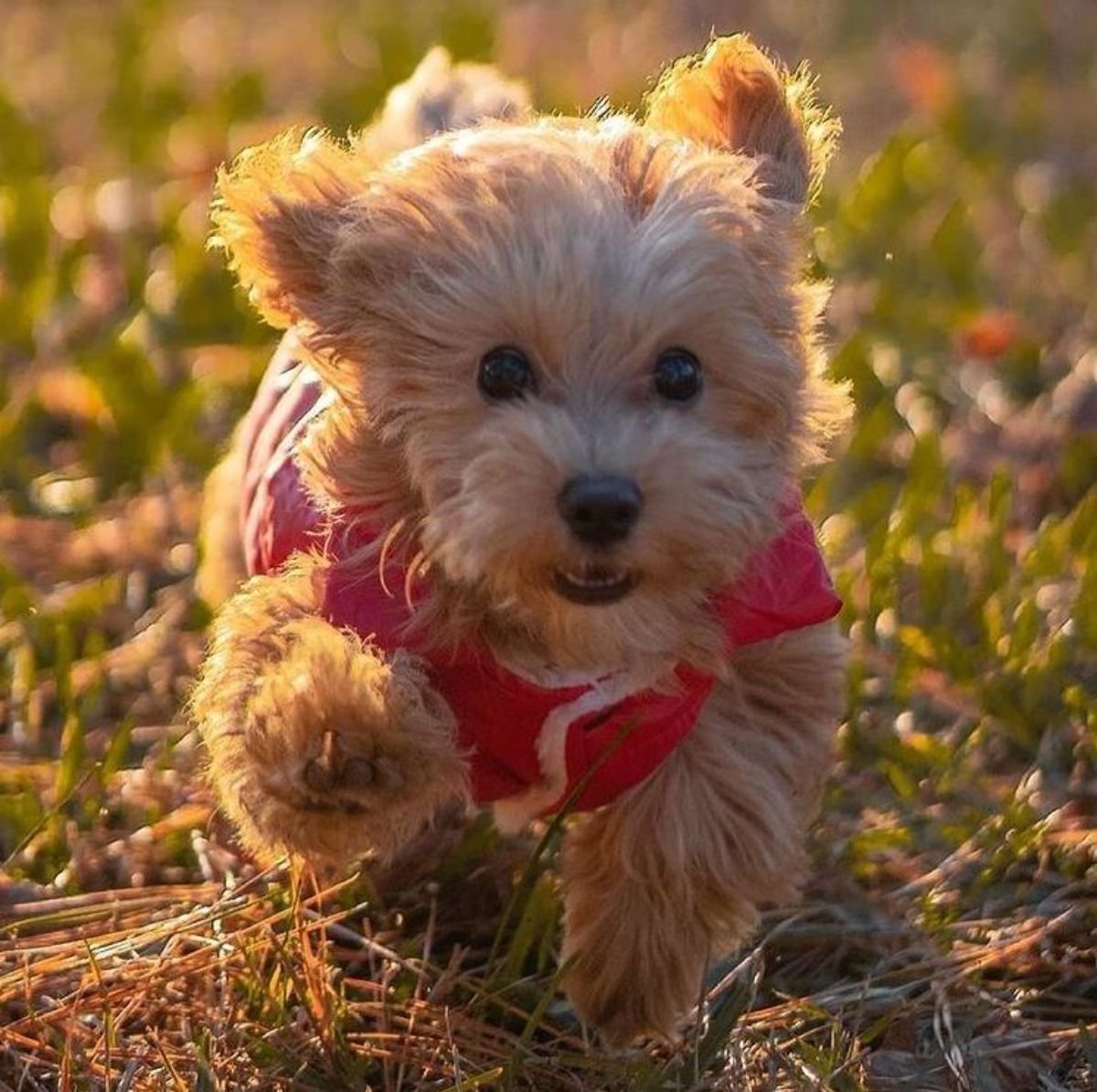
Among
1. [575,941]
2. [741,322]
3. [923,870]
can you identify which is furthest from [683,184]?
[923,870]

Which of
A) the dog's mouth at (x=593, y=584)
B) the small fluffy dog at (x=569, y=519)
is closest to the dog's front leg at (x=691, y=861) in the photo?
the small fluffy dog at (x=569, y=519)

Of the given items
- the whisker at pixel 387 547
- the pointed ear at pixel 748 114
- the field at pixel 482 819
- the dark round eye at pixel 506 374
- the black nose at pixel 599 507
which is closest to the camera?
the black nose at pixel 599 507

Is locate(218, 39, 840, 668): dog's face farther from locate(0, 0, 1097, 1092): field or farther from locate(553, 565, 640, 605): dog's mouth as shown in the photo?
locate(0, 0, 1097, 1092): field

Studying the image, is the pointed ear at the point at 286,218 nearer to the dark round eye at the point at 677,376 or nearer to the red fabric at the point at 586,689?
the red fabric at the point at 586,689

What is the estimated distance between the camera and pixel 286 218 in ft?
9.89

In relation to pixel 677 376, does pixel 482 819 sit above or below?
below

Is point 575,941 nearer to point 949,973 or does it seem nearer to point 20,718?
point 949,973

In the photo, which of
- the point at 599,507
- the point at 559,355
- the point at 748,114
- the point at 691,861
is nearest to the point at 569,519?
the point at 599,507

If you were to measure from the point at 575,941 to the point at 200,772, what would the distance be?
0.88 meters

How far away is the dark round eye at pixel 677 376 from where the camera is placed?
2.81 meters

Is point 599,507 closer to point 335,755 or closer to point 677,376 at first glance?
point 677,376

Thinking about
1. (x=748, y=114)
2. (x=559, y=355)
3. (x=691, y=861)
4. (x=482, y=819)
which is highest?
(x=748, y=114)

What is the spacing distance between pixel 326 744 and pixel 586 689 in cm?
41

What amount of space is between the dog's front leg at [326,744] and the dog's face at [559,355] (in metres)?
0.17
